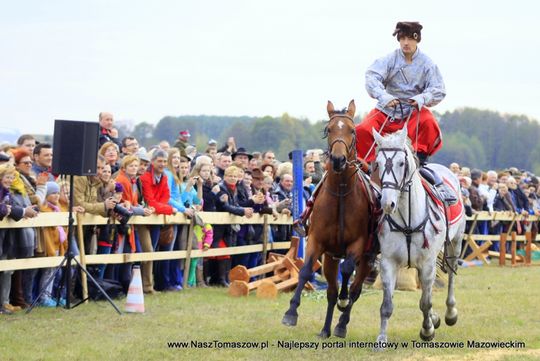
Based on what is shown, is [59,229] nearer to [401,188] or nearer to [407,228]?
[407,228]

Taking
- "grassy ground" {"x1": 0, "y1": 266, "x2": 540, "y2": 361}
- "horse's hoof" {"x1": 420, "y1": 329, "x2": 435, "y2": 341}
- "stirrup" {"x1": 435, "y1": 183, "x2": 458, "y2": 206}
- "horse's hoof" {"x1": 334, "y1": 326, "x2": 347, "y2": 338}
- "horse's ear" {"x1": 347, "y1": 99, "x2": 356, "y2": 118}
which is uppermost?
"horse's ear" {"x1": 347, "y1": 99, "x2": 356, "y2": 118}

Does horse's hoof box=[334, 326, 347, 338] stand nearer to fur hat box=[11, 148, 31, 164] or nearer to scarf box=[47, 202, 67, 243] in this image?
scarf box=[47, 202, 67, 243]

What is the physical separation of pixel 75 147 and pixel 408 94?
407cm

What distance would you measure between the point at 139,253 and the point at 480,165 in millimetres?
55441

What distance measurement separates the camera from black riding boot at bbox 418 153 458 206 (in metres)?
11.4

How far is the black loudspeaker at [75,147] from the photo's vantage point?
11.8 m

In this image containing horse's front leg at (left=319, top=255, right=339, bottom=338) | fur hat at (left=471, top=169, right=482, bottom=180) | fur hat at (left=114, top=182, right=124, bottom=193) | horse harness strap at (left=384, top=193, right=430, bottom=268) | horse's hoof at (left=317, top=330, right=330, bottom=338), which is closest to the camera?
horse harness strap at (left=384, top=193, right=430, bottom=268)

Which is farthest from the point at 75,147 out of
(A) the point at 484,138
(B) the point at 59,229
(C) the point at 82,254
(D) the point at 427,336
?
(A) the point at 484,138

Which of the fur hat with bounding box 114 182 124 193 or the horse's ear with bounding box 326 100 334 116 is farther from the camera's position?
the fur hat with bounding box 114 182 124 193

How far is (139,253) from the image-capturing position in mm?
13789

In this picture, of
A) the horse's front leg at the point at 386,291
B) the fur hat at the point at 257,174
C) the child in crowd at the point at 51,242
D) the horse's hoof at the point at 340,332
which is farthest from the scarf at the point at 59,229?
the fur hat at the point at 257,174

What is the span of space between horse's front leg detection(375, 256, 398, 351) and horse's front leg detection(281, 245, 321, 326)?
0.75 metres

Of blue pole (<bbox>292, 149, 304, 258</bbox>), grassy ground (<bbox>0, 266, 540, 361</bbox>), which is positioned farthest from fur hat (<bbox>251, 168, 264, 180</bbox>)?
grassy ground (<bbox>0, 266, 540, 361</bbox>)

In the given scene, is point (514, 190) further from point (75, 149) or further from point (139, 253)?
point (75, 149)
